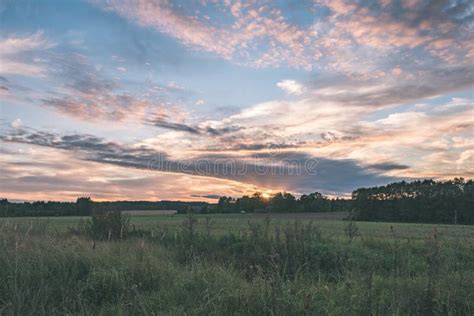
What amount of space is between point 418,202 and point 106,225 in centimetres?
9084

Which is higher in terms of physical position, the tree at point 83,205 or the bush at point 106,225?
the tree at point 83,205

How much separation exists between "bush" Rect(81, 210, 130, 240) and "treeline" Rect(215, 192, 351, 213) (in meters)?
87.5

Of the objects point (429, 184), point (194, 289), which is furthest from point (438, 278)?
point (429, 184)

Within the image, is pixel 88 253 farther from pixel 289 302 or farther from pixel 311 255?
pixel 311 255

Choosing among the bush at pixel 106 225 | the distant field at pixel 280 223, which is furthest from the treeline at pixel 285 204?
the bush at pixel 106 225

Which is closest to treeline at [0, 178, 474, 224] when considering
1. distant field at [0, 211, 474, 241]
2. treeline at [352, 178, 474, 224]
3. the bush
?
treeline at [352, 178, 474, 224]

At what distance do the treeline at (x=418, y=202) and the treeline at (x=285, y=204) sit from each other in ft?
24.3

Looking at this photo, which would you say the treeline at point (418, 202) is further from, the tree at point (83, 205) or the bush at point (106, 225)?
the bush at point (106, 225)

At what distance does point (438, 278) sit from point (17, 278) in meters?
6.50

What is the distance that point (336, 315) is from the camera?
4.63 meters

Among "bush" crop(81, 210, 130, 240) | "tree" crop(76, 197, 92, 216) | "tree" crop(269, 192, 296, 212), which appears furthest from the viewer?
"tree" crop(269, 192, 296, 212)

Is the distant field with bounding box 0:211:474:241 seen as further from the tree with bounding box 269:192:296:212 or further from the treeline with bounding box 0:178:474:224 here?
the tree with bounding box 269:192:296:212

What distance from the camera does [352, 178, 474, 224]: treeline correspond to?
8325 cm

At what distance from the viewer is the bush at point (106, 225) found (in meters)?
14.3
